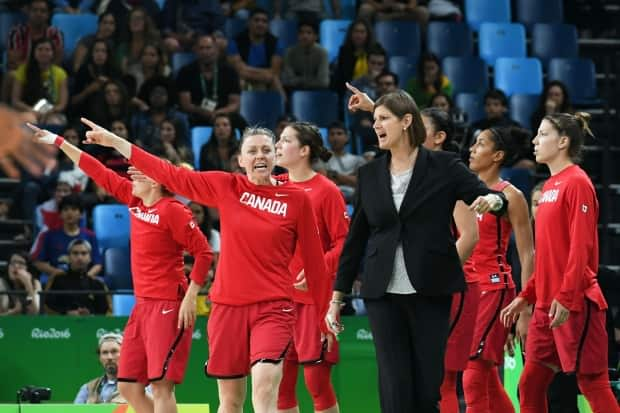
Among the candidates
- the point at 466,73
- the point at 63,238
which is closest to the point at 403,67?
the point at 466,73

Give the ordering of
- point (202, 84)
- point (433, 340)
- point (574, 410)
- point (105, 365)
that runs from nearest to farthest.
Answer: point (433, 340) → point (574, 410) → point (105, 365) → point (202, 84)

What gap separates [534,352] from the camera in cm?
832

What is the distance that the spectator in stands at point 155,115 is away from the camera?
1392 centimetres

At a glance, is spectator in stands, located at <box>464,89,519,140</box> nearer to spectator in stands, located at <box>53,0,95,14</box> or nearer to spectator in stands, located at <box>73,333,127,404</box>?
spectator in stands, located at <box>53,0,95,14</box>

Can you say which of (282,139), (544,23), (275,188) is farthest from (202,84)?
(275,188)

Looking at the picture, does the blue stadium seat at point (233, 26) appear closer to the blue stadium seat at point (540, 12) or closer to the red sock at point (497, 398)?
the blue stadium seat at point (540, 12)

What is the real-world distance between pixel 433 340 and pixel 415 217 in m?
0.63

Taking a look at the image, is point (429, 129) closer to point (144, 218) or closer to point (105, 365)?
point (144, 218)

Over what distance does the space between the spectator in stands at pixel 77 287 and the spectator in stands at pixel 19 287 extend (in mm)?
126

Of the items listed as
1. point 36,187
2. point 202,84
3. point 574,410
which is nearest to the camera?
point 574,410

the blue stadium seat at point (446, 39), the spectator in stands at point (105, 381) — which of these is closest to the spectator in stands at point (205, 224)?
the spectator in stands at point (105, 381)

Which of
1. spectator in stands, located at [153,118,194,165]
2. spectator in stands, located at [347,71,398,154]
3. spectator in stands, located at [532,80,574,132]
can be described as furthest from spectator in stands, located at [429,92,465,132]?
spectator in stands, located at [153,118,194,165]

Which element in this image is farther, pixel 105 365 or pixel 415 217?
pixel 105 365

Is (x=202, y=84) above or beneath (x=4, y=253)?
above
